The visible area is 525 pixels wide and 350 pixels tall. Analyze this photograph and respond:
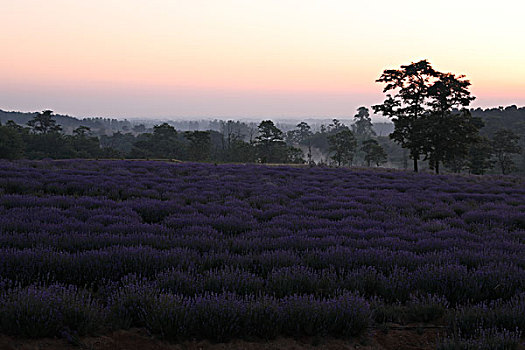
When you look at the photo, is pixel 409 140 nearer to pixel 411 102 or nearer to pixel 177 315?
pixel 411 102

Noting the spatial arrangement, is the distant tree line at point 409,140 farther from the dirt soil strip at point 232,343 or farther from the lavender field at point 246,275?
the dirt soil strip at point 232,343

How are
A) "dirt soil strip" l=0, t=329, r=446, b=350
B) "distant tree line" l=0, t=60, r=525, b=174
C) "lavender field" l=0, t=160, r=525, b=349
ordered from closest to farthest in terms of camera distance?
"dirt soil strip" l=0, t=329, r=446, b=350 → "lavender field" l=0, t=160, r=525, b=349 → "distant tree line" l=0, t=60, r=525, b=174

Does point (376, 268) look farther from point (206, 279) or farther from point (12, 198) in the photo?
point (12, 198)

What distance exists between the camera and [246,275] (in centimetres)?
396

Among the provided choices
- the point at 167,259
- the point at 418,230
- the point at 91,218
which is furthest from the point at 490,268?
the point at 91,218

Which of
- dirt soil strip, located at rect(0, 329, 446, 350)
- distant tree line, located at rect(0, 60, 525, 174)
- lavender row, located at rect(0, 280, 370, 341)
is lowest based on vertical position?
dirt soil strip, located at rect(0, 329, 446, 350)

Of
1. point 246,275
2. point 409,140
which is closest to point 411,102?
point 409,140

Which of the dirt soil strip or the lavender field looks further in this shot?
the lavender field

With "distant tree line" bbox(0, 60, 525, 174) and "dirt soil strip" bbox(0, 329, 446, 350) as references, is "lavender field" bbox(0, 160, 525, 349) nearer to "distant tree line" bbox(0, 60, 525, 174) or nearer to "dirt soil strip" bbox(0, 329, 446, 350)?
"dirt soil strip" bbox(0, 329, 446, 350)

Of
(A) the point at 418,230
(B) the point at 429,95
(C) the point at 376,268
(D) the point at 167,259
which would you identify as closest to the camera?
(D) the point at 167,259

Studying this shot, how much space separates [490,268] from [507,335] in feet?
5.98

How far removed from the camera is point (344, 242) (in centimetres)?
591

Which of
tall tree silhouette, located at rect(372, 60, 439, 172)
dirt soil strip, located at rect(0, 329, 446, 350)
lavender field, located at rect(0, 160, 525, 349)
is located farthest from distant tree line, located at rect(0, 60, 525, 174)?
dirt soil strip, located at rect(0, 329, 446, 350)

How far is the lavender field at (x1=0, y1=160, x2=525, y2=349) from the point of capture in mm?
3061
